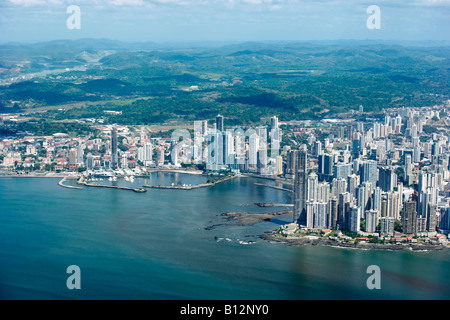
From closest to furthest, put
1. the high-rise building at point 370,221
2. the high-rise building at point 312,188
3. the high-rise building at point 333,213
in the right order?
the high-rise building at point 370,221 → the high-rise building at point 333,213 → the high-rise building at point 312,188

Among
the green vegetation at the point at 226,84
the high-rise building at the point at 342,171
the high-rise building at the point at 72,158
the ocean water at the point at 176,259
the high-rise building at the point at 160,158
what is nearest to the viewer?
the ocean water at the point at 176,259

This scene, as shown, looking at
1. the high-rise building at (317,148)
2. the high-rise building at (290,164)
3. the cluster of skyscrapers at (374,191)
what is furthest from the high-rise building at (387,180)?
the high-rise building at (317,148)

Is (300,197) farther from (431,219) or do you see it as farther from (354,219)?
(431,219)

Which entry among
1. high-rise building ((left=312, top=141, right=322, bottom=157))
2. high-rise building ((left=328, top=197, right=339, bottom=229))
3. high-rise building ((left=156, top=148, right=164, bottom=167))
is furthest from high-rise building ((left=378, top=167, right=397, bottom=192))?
high-rise building ((left=156, top=148, right=164, bottom=167))

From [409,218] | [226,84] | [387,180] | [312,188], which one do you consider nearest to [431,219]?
[409,218]

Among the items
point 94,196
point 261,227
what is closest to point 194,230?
point 261,227

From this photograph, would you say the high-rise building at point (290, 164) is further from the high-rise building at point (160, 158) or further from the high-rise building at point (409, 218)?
the high-rise building at point (409, 218)

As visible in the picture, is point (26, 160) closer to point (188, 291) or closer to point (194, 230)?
point (194, 230)

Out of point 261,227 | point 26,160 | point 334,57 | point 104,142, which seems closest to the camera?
point 261,227
